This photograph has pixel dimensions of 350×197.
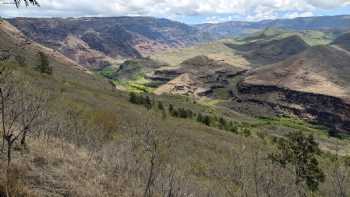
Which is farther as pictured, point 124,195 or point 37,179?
point 124,195

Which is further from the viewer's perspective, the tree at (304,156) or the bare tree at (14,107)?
the tree at (304,156)

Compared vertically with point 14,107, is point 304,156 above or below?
below

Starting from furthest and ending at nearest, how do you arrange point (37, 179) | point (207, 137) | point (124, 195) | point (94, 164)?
point (207, 137)
point (94, 164)
point (124, 195)
point (37, 179)

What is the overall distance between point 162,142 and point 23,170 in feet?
37.9

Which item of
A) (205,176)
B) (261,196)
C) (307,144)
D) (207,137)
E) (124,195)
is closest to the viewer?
(124,195)

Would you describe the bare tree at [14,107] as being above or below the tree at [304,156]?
above

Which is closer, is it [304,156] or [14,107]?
[14,107]

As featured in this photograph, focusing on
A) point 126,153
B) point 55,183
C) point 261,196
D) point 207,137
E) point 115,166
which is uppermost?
point 55,183

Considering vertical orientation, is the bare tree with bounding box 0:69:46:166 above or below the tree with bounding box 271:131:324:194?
above

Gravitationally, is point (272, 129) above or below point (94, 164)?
below

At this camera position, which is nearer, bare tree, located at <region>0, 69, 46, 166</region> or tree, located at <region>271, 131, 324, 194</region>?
bare tree, located at <region>0, 69, 46, 166</region>

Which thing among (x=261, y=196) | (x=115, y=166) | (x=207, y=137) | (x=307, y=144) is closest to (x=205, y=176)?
(x=261, y=196)

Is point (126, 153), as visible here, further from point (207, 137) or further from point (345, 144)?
point (345, 144)

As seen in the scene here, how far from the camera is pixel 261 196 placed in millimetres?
31656
